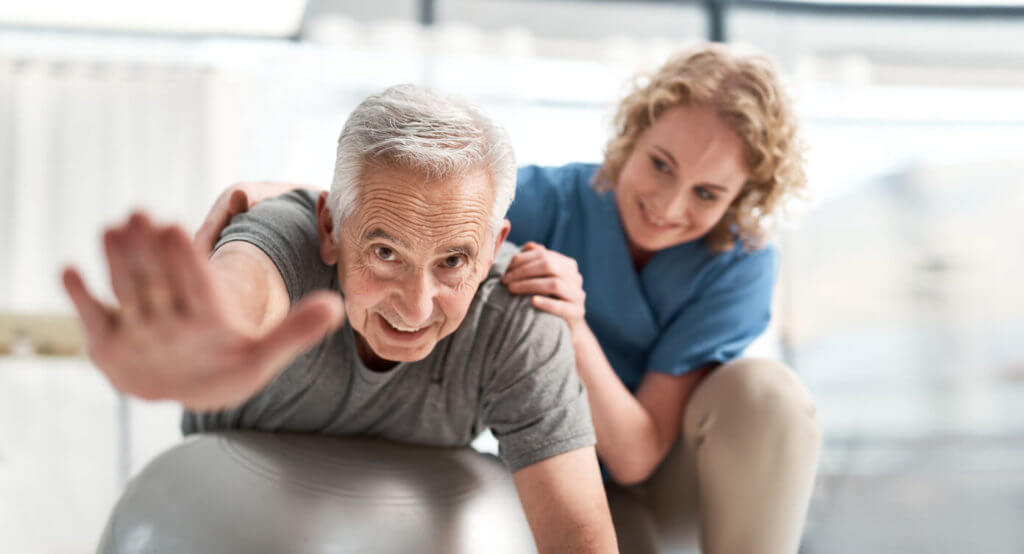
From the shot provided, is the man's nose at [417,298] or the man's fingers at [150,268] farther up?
the man's fingers at [150,268]

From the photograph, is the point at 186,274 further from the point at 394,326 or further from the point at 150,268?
the point at 394,326

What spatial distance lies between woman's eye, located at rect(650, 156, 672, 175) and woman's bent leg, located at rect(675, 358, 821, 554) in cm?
36

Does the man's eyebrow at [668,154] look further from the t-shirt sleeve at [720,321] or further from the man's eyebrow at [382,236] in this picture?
the man's eyebrow at [382,236]

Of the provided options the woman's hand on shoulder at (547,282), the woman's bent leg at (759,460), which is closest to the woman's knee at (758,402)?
the woman's bent leg at (759,460)

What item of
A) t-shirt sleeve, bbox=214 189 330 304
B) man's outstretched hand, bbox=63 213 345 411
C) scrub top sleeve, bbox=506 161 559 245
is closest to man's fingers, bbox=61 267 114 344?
man's outstretched hand, bbox=63 213 345 411

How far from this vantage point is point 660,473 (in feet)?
5.13

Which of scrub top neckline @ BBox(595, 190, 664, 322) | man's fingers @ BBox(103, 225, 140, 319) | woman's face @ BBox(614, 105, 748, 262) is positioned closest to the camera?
man's fingers @ BBox(103, 225, 140, 319)

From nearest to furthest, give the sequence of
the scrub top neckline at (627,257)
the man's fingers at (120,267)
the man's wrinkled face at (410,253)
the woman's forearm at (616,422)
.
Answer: the man's fingers at (120,267), the man's wrinkled face at (410,253), the woman's forearm at (616,422), the scrub top neckline at (627,257)

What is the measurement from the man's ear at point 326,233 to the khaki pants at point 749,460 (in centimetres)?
69

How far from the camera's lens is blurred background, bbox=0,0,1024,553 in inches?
140

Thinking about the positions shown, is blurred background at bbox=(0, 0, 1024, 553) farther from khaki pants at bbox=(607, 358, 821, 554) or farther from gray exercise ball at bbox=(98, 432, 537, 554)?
khaki pants at bbox=(607, 358, 821, 554)

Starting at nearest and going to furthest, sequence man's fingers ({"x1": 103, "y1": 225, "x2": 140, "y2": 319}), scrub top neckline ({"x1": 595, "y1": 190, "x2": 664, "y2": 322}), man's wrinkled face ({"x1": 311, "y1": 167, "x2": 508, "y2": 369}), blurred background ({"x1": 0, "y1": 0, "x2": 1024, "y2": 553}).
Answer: man's fingers ({"x1": 103, "y1": 225, "x2": 140, "y2": 319}) < man's wrinkled face ({"x1": 311, "y1": 167, "x2": 508, "y2": 369}) < scrub top neckline ({"x1": 595, "y1": 190, "x2": 664, "y2": 322}) < blurred background ({"x1": 0, "y1": 0, "x2": 1024, "y2": 553})

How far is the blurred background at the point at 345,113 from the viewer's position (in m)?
3.55

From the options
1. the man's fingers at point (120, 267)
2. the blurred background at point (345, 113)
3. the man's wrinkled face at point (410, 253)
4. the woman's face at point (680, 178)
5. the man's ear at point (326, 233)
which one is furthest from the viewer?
the blurred background at point (345, 113)
